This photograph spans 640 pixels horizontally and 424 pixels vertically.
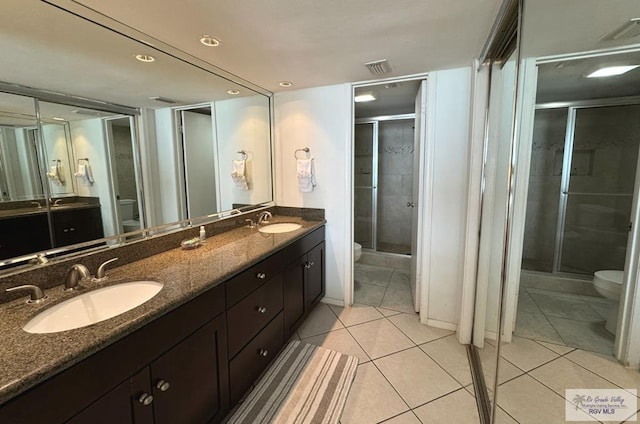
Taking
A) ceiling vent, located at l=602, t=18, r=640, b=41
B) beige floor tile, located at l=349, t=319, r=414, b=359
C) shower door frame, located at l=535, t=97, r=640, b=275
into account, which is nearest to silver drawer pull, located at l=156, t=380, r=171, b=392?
beige floor tile, located at l=349, t=319, r=414, b=359

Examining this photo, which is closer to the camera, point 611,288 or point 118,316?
point 118,316

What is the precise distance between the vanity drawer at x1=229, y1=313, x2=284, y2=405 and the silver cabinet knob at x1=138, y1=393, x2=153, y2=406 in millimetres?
484

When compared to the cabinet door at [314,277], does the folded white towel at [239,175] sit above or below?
above

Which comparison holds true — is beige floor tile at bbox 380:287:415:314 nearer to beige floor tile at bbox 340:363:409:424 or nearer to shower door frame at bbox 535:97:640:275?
beige floor tile at bbox 340:363:409:424

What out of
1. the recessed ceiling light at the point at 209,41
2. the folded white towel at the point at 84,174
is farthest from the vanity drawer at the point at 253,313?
the recessed ceiling light at the point at 209,41

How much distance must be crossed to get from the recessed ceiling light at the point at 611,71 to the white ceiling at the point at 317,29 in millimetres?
823

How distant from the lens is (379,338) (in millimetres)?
2285

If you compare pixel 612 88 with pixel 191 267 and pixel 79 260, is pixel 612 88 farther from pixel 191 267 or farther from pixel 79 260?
pixel 79 260

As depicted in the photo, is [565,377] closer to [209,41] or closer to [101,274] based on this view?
[101,274]

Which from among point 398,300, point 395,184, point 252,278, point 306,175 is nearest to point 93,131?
point 252,278

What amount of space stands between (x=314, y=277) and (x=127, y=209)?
1.58 meters

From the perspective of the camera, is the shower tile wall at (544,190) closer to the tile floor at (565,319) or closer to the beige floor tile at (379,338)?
the tile floor at (565,319)

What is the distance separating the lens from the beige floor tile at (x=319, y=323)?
7.82 ft

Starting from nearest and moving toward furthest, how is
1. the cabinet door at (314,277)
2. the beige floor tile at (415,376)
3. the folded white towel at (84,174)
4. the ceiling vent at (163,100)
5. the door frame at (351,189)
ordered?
the folded white towel at (84,174)
the beige floor tile at (415,376)
the ceiling vent at (163,100)
the door frame at (351,189)
the cabinet door at (314,277)
